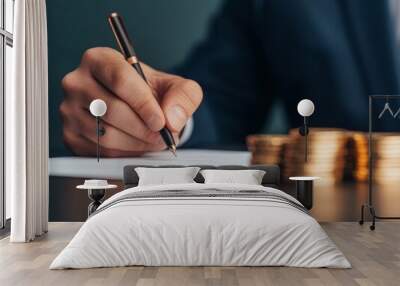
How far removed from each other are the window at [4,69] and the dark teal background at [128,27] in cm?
75

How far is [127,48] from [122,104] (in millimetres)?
730

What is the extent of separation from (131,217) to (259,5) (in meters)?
4.04

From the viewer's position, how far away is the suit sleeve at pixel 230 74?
26.9 feet

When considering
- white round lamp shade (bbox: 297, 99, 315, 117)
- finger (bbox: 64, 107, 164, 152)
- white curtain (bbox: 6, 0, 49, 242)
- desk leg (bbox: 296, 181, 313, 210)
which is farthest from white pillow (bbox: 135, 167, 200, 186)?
white round lamp shade (bbox: 297, 99, 315, 117)

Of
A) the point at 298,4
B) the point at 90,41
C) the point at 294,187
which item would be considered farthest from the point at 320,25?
the point at 90,41

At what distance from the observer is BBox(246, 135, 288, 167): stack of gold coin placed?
8172mm

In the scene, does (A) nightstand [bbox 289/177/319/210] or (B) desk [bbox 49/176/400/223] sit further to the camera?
(B) desk [bbox 49/176/400/223]

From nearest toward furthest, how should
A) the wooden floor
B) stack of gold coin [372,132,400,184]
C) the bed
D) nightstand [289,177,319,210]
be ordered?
1. the wooden floor
2. the bed
3. nightstand [289,177,319,210]
4. stack of gold coin [372,132,400,184]

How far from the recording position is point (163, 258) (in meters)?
5.09

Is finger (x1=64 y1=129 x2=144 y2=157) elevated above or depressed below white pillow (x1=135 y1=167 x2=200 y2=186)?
above

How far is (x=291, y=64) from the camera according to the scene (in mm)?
8211

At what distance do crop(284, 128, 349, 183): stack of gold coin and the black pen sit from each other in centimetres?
152

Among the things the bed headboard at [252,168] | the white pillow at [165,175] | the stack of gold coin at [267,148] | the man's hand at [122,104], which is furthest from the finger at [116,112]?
the stack of gold coin at [267,148]

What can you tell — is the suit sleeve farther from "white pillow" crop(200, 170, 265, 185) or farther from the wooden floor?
the wooden floor
